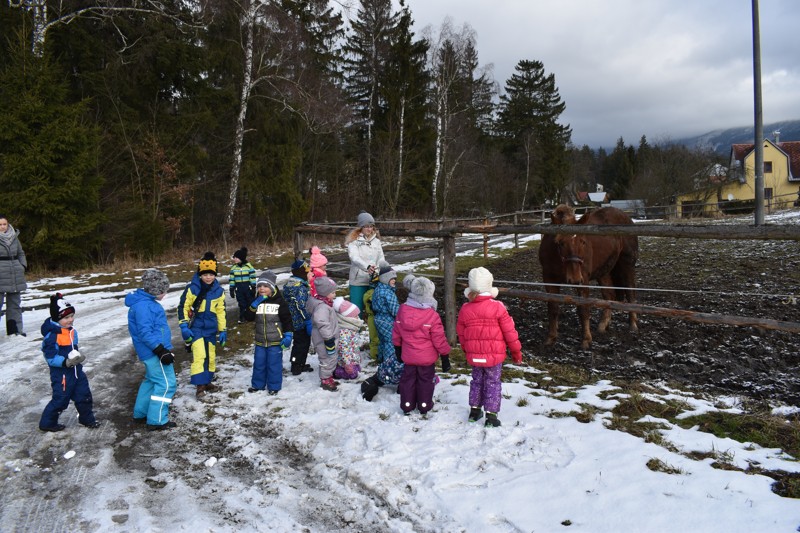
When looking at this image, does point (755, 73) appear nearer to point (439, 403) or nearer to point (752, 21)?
point (752, 21)

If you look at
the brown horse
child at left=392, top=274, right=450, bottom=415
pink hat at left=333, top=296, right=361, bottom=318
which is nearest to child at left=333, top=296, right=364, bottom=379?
pink hat at left=333, top=296, right=361, bottom=318

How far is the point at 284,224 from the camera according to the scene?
23328 millimetres

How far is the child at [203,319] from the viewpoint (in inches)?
210

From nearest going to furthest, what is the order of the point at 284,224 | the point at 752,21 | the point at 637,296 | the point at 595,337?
the point at 595,337 < the point at 637,296 < the point at 752,21 < the point at 284,224

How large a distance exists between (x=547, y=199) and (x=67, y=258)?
42.9 m

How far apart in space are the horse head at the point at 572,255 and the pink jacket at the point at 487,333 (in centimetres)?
284

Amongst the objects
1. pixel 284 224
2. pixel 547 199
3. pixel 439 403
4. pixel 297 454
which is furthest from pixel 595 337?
pixel 547 199

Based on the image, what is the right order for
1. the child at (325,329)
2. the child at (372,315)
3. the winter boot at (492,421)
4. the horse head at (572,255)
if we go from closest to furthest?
the winter boot at (492,421)
the child at (325,329)
the child at (372,315)
the horse head at (572,255)

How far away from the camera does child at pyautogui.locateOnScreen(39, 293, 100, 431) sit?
4438mm

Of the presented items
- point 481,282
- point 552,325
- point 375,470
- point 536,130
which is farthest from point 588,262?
point 536,130

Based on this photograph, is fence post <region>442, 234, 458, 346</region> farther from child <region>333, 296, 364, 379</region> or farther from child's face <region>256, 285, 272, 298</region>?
child's face <region>256, 285, 272, 298</region>

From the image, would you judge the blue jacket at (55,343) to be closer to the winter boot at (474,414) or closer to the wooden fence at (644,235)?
the winter boot at (474,414)

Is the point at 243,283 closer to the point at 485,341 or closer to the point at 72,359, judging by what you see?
the point at 72,359

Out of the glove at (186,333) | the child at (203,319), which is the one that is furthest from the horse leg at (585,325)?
the glove at (186,333)
